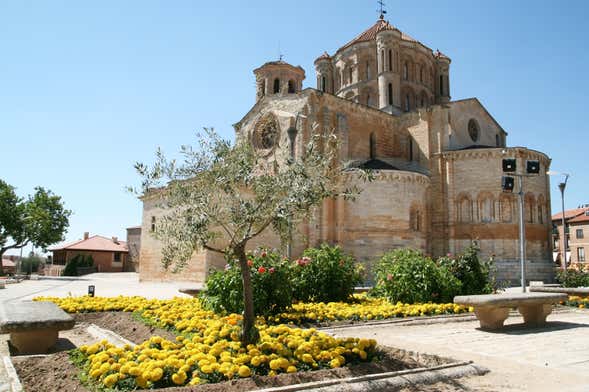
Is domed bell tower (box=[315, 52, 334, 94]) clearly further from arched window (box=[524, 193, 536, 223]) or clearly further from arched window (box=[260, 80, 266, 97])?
arched window (box=[524, 193, 536, 223])

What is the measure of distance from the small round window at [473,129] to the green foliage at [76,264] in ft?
128


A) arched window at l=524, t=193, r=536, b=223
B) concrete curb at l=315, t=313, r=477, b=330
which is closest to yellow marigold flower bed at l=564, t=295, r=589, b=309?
concrete curb at l=315, t=313, r=477, b=330

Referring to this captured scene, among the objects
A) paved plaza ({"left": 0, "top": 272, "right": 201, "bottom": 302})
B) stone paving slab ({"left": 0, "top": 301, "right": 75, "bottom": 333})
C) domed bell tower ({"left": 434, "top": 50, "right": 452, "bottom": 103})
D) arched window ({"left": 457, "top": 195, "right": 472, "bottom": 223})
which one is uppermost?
domed bell tower ({"left": 434, "top": 50, "right": 452, "bottom": 103})

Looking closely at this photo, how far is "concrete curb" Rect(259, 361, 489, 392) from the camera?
4477 mm

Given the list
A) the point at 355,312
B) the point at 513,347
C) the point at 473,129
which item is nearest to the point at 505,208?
the point at 473,129

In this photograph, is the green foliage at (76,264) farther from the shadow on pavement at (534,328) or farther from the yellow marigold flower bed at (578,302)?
the shadow on pavement at (534,328)

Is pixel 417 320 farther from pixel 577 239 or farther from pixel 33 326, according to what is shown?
pixel 577 239

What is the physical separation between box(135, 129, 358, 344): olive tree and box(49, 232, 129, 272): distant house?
4910 centimetres

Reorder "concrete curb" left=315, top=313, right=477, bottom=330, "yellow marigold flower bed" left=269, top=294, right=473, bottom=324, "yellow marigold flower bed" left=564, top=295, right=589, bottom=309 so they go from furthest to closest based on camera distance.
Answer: "yellow marigold flower bed" left=564, top=295, right=589, bottom=309
"yellow marigold flower bed" left=269, top=294, right=473, bottom=324
"concrete curb" left=315, top=313, right=477, bottom=330

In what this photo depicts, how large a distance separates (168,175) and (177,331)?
293 cm

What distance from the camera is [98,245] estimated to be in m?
52.5

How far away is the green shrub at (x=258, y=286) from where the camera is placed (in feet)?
29.0

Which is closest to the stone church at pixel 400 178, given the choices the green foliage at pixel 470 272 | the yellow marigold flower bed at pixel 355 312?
the green foliage at pixel 470 272

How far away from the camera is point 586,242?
48625 mm
